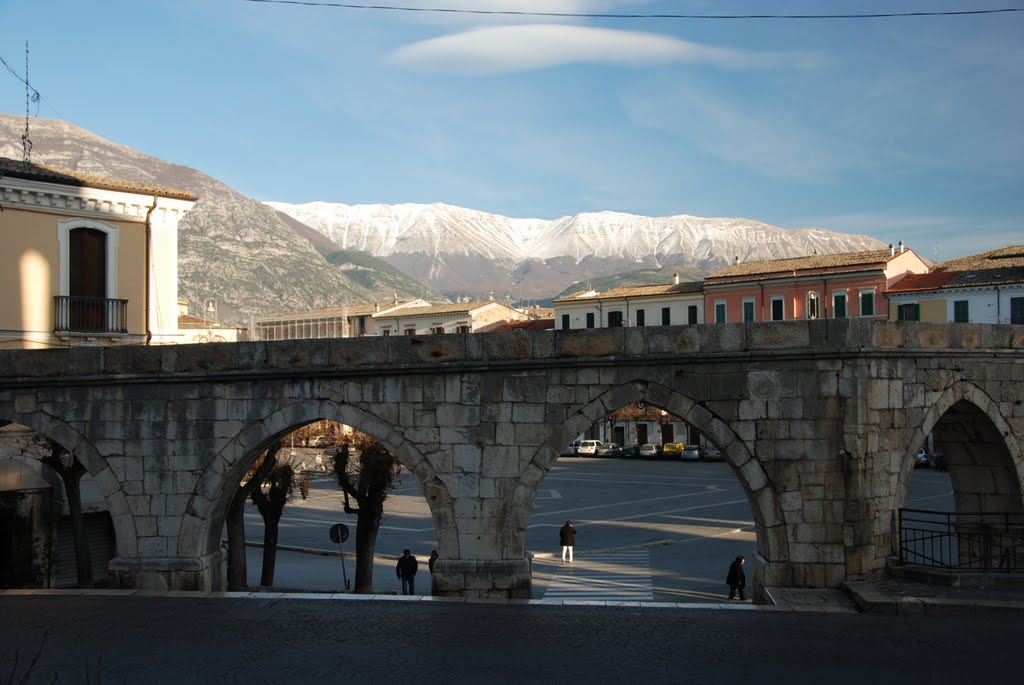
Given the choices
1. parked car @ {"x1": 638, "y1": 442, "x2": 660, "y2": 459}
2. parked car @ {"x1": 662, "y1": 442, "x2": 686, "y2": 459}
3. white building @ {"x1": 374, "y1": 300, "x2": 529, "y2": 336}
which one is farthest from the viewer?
white building @ {"x1": 374, "y1": 300, "x2": 529, "y2": 336}

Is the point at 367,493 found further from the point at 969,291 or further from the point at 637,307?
the point at 637,307

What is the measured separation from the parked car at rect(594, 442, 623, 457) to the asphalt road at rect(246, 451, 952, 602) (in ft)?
38.3

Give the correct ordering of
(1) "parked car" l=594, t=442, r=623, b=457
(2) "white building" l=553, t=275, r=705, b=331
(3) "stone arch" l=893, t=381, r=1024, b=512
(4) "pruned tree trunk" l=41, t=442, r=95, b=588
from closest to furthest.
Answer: (3) "stone arch" l=893, t=381, r=1024, b=512
(4) "pruned tree trunk" l=41, t=442, r=95, b=588
(1) "parked car" l=594, t=442, r=623, b=457
(2) "white building" l=553, t=275, r=705, b=331

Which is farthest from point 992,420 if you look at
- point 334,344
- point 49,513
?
point 49,513

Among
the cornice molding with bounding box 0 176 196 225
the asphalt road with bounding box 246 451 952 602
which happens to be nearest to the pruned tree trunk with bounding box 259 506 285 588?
the asphalt road with bounding box 246 451 952 602

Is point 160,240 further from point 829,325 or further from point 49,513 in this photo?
point 829,325

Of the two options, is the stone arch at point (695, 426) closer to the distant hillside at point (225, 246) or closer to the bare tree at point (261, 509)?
the bare tree at point (261, 509)

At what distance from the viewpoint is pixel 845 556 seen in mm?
14344

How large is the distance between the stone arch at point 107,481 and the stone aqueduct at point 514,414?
3 centimetres

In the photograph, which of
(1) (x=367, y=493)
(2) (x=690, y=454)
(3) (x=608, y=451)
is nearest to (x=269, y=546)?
(1) (x=367, y=493)

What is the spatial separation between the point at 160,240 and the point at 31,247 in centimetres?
298

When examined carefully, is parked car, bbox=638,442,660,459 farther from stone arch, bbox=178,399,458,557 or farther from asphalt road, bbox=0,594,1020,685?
asphalt road, bbox=0,594,1020,685

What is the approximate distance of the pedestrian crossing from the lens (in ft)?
72.5

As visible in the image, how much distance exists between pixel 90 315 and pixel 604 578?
1274 centimetres
